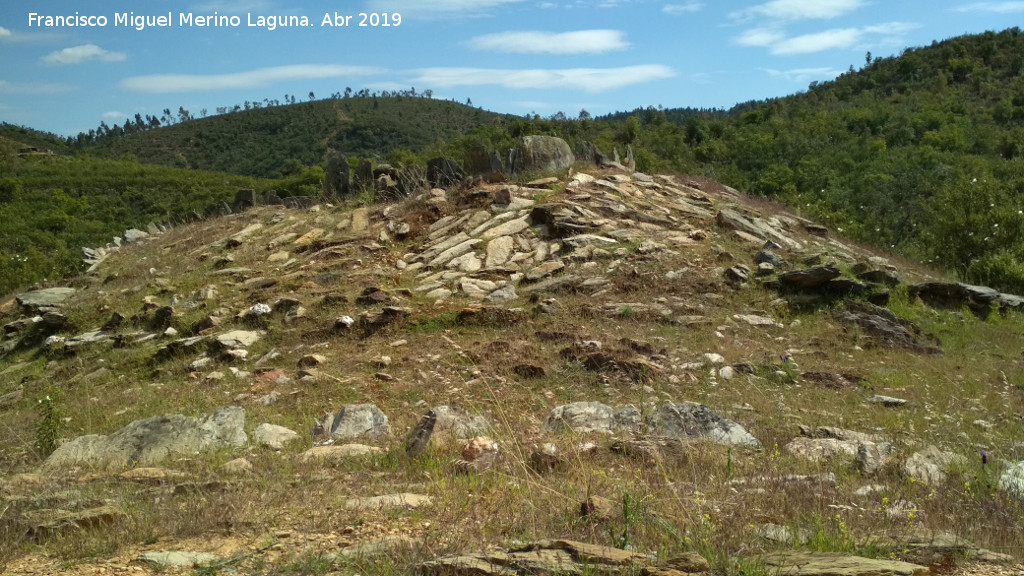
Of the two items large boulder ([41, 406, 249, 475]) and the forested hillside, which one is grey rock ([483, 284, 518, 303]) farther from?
the forested hillside

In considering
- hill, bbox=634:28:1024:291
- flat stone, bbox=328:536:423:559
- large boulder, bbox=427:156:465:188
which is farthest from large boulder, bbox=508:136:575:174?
flat stone, bbox=328:536:423:559

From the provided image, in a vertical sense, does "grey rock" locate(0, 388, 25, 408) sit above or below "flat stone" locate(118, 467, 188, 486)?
below


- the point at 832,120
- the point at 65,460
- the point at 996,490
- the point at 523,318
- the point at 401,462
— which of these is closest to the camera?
the point at 996,490

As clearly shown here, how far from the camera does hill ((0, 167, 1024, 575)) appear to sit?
2.55m

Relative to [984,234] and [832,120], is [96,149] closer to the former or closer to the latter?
[832,120]

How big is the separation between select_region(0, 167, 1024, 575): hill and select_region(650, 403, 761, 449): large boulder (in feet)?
0.10

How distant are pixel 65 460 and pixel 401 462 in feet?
6.53

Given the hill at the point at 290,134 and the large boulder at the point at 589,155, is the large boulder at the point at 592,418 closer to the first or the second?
the large boulder at the point at 589,155

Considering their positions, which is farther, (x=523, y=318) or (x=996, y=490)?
(x=523, y=318)

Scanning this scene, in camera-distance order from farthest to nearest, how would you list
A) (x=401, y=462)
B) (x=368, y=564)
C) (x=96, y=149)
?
(x=96, y=149) < (x=401, y=462) < (x=368, y=564)

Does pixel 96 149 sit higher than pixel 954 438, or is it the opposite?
pixel 96 149

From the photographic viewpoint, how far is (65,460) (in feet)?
13.7

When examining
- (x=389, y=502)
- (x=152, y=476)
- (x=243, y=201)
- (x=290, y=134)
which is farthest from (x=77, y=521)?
Result: (x=290, y=134)

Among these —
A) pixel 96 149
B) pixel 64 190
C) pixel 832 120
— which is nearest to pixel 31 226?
pixel 64 190
